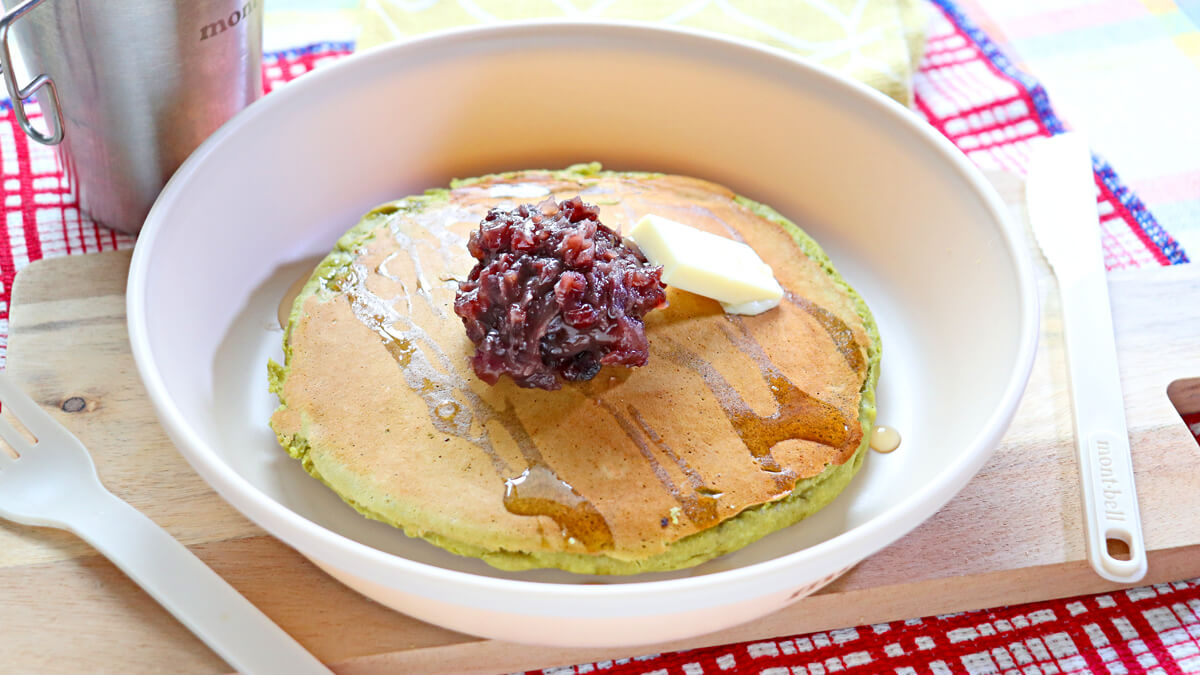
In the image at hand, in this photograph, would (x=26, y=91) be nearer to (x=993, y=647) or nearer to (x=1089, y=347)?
(x=993, y=647)

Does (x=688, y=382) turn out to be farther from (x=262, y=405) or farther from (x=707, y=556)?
(x=262, y=405)

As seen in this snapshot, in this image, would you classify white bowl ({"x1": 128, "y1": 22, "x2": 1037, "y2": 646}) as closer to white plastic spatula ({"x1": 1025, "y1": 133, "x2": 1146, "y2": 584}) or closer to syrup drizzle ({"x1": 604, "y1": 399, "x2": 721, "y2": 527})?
syrup drizzle ({"x1": 604, "y1": 399, "x2": 721, "y2": 527})

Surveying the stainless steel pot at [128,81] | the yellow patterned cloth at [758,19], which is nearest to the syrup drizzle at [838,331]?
the yellow patterned cloth at [758,19]

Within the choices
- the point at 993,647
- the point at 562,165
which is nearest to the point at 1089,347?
the point at 993,647

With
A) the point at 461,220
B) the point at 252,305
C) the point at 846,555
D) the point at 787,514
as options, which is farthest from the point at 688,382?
the point at 252,305

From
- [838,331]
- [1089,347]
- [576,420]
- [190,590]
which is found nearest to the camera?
[190,590]

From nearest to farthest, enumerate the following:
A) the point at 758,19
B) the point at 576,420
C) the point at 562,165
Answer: the point at 576,420 → the point at 562,165 → the point at 758,19
